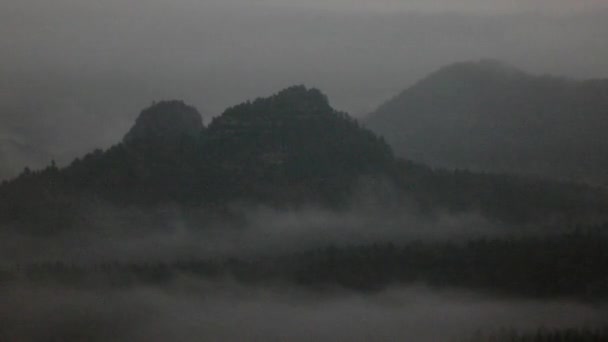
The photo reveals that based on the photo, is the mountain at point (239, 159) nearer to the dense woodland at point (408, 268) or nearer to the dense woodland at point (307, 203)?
the dense woodland at point (307, 203)

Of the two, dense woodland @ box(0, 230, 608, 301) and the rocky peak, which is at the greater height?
the rocky peak

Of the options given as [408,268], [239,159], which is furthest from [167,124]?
[408,268]

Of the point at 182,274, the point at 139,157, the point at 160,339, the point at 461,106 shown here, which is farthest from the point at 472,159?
the point at 160,339

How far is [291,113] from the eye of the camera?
312 feet

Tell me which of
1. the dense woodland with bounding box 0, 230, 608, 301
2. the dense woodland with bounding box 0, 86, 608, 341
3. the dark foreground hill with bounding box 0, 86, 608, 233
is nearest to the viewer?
the dense woodland with bounding box 0, 230, 608, 301

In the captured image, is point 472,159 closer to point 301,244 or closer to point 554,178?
point 554,178

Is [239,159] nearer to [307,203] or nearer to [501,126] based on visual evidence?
[307,203]

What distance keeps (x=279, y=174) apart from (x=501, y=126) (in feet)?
128

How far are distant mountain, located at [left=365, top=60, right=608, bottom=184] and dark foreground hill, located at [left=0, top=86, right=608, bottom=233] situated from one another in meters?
11.4

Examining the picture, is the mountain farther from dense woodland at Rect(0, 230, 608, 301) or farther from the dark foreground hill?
dense woodland at Rect(0, 230, 608, 301)

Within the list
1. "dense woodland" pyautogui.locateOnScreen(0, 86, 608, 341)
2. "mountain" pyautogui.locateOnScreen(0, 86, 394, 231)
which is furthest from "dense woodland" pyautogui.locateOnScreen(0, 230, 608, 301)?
"mountain" pyautogui.locateOnScreen(0, 86, 394, 231)

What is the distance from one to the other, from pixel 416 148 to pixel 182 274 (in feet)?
167

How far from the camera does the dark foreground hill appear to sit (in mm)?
87312

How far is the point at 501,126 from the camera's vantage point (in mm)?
123562
